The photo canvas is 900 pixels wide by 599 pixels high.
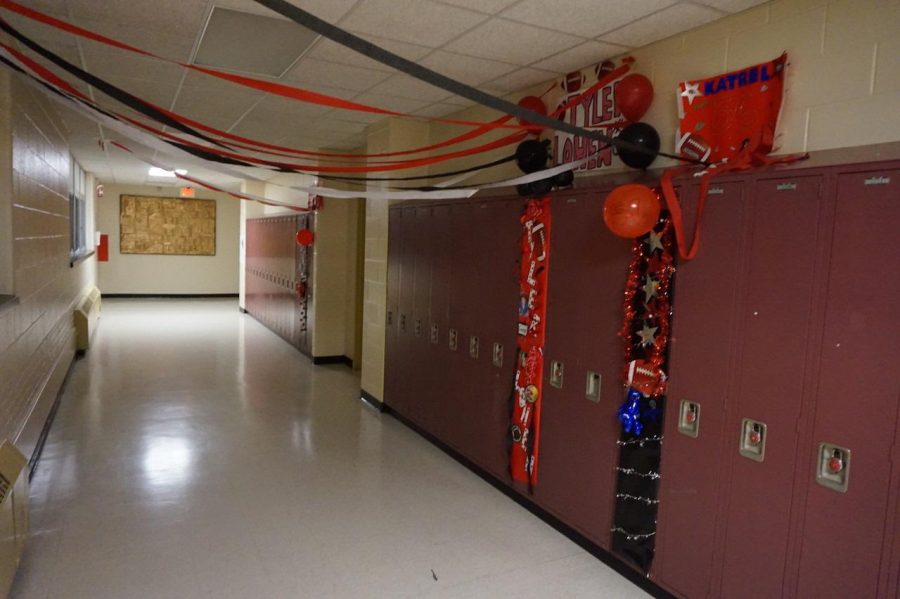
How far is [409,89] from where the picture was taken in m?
4.08

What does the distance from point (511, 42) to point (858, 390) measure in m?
2.23

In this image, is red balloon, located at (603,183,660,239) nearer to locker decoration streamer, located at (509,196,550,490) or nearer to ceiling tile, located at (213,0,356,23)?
locker decoration streamer, located at (509,196,550,490)

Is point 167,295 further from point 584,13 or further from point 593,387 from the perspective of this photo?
point 584,13

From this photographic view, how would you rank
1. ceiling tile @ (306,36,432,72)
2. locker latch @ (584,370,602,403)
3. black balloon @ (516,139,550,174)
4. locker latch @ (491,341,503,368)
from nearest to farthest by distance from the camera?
locker latch @ (584,370,602,403) < ceiling tile @ (306,36,432,72) < black balloon @ (516,139,550,174) < locker latch @ (491,341,503,368)

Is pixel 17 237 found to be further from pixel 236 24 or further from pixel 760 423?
pixel 760 423

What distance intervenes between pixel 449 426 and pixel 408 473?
1.63ft

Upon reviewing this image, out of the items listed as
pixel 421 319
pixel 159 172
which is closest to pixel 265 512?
pixel 421 319

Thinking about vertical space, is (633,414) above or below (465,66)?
below

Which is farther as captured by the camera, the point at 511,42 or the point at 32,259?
the point at 32,259

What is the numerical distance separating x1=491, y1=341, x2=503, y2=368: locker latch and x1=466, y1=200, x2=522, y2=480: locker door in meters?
0.02

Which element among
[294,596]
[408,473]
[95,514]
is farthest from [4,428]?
[408,473]

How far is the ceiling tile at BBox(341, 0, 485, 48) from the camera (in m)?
2.67

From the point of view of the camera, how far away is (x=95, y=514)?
10.7ft

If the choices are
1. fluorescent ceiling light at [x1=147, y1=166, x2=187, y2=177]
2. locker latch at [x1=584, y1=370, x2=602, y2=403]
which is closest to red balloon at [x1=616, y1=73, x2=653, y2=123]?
locker latch at [x1=584, y1=370, x2=602, y2=403]
